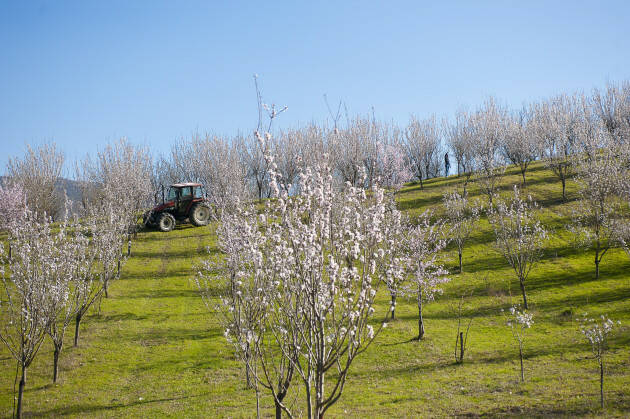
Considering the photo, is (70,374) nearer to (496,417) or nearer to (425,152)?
(496,417)

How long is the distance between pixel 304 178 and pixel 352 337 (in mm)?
2499

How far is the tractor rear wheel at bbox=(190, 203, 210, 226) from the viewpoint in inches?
1258

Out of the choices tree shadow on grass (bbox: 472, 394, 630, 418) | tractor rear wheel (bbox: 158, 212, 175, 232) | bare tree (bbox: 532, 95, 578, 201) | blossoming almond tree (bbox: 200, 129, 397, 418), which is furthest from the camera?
bare tree (bbox: 532, 95, 578, 201)

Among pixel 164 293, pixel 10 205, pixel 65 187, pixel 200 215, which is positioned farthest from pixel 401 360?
pixel 65 187

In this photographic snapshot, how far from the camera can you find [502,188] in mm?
38156

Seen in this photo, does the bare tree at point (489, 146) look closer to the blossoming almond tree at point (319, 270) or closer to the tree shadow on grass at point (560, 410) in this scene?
the tree shadow on grass at point (560, 410)

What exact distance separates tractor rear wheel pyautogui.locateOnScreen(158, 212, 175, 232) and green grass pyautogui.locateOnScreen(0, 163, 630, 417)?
18.4 ft

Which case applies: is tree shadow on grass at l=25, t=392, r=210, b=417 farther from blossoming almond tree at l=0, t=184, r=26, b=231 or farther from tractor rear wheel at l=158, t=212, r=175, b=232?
blossoming almond tree at l=0, t=184, r=26, b=231

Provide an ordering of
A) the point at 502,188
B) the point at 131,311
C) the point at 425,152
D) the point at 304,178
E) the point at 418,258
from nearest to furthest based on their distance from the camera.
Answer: the point at 304,178 → the point at 418,258 → the point at 131,311 → the point at 502,188 → the point at 425,152

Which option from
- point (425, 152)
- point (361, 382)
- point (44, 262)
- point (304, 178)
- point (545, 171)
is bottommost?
point (361, 382)

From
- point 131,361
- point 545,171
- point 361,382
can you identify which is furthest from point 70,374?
point 545,171

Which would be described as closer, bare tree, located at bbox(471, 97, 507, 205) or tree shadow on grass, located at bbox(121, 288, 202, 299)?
tree shadow on grass, located at bbox(121, 288, 202, 299)

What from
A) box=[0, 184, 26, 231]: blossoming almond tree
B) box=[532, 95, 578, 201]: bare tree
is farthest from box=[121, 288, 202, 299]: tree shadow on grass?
box=[532, 95, 578, 201]: bare tree

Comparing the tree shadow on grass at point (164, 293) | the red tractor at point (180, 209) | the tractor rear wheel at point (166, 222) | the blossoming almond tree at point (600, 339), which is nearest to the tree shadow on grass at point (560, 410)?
the blossoming almond tree at point (600, 339)
